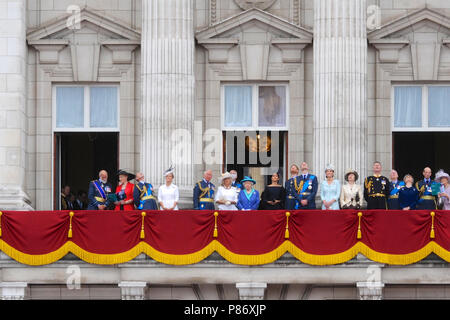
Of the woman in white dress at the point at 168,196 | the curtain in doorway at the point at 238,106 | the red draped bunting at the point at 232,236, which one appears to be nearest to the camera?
the red draped bunting at the point at 232,236

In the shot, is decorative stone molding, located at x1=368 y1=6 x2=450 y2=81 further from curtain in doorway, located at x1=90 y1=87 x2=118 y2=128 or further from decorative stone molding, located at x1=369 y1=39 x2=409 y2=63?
curtain in doorway, located at x1=90 y1=87 x2=118 y2=128

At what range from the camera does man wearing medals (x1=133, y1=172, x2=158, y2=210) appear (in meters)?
49.5

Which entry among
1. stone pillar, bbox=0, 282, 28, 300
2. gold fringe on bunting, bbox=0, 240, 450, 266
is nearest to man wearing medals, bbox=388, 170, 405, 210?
gold fringe on bunting, bbox=0, 240, 450, 266

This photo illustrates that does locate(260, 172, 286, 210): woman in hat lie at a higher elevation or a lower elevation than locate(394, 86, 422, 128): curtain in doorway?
lower

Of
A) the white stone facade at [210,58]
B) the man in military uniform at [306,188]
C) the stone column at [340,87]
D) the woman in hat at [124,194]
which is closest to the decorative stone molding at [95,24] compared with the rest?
the white stone facade at [210,58]

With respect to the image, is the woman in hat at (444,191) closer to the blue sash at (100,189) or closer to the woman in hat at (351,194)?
the woman in hat at (351,194)

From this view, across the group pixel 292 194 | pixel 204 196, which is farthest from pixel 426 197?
pixel 204 196

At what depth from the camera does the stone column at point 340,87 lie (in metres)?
52.3

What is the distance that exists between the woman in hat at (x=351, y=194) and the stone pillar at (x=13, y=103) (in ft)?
36.0

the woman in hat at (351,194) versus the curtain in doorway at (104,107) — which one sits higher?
the curtain in doorway at (104,107)

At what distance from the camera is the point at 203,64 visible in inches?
2157

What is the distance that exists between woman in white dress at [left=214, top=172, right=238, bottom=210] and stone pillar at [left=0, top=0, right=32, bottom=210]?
24.1 ft

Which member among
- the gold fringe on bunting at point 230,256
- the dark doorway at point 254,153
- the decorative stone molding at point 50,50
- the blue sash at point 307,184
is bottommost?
the gold fringe on bunting at point 230,256
